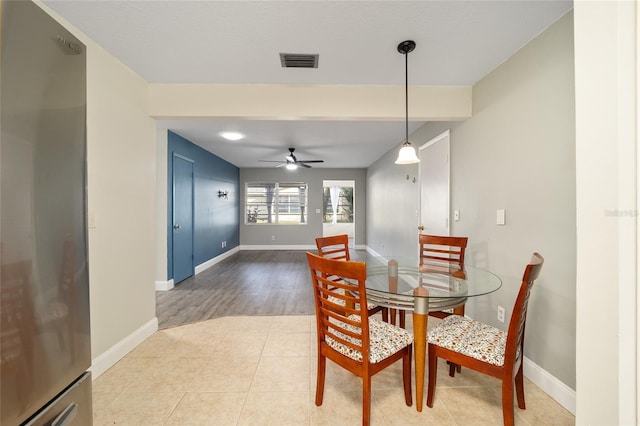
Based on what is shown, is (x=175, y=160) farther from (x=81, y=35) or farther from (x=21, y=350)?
(x=21, y=350)

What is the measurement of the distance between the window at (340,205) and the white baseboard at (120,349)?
230 inches

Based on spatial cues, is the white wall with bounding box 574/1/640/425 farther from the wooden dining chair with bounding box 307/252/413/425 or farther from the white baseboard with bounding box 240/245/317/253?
the white baseboard with bounding box 240/245/317/253

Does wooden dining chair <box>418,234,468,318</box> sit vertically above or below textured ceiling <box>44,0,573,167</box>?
below

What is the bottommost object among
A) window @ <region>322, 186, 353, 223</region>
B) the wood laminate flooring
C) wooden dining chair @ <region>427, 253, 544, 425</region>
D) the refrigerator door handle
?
the wood laminate flooring

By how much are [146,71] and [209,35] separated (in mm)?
915

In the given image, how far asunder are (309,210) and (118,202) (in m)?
5.83

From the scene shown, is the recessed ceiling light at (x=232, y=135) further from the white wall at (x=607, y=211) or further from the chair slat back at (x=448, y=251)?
the white wall at (x=607, y=211)

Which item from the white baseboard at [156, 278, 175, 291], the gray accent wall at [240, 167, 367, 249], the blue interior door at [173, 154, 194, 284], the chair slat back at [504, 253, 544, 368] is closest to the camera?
the chair slat back at [504, 253, 544, 368]

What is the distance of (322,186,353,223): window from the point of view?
7984 millimetres

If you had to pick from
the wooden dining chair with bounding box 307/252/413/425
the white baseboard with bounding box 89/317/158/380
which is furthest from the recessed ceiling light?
the wooden dining chair with bounding box 307/252/413/425

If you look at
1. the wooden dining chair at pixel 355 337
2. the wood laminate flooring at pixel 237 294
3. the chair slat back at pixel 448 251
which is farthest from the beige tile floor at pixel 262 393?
the chair slat back at pixel 448 251

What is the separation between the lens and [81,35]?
5.92ft

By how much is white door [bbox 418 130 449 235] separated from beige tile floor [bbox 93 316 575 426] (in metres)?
1.65

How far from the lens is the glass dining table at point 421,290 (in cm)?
149
